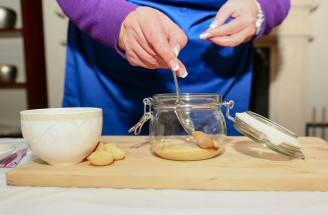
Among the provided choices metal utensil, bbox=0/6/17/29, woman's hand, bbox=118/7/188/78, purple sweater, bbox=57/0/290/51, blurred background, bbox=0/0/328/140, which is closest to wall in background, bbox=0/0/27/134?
blurred background, bbox=0/0/328/140

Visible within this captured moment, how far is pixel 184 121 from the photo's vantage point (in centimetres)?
58

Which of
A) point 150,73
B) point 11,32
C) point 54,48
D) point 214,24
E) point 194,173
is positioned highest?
point 11,32

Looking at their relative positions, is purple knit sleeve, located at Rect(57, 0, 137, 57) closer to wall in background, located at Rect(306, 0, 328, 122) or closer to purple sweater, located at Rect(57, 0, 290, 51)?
purple sweater, located at Rect(57, 0, 290, 51)

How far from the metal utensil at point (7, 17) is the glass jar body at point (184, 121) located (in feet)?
7.47

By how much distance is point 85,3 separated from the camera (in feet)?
2.66

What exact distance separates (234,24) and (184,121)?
1.14 ft

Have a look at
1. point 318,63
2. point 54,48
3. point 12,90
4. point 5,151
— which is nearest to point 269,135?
point 5,151

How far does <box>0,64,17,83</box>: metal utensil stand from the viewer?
2406mm

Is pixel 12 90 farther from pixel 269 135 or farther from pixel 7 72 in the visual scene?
pixel 269 135

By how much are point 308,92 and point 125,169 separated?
2.44 m

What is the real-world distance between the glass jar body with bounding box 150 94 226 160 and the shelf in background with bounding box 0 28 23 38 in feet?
7.33

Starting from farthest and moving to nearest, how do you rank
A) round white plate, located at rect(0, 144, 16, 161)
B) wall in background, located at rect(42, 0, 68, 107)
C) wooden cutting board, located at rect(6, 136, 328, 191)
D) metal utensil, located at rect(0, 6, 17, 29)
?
wall in background, located at rect(42, 0, 68, 107) → metal utensil, located at rect(0, 6, 17, 29) → round white plate, located at rect(0, 144, 16, 161) → wooden cutting board, located at rect(6, 136, 328, 191)

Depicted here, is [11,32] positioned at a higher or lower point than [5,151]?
higher

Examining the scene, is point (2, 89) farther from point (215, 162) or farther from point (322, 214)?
point (322, 214)
